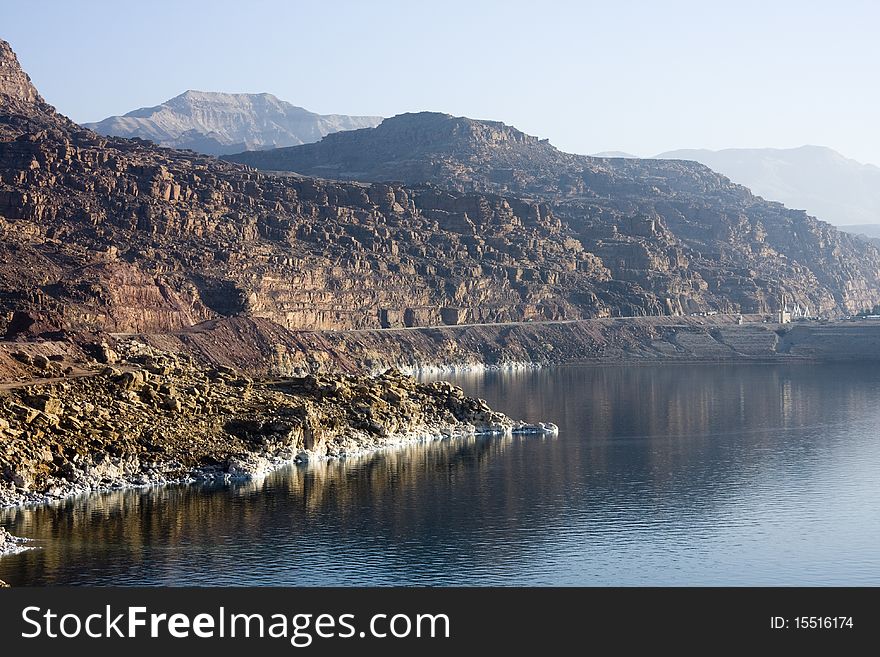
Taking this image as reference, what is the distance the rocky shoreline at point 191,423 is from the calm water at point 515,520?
101 inches

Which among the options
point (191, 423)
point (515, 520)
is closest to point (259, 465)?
point (191, 423)

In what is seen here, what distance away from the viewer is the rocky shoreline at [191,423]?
8150cm

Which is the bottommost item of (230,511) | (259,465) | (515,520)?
(515,520)

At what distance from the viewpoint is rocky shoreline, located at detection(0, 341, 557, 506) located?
81.5 meters

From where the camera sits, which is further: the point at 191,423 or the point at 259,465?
the point at 191,423

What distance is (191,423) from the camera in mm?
93625

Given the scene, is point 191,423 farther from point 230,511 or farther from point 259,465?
point 230,511

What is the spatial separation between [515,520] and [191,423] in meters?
28.6

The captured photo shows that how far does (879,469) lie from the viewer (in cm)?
9519

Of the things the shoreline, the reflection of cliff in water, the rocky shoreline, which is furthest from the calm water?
the rocky shoreline
